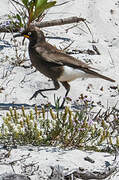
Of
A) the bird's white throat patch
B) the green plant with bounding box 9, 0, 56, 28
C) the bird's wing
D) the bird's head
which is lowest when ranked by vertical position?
the bird's white throat patch

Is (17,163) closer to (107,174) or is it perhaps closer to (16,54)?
(107,174)

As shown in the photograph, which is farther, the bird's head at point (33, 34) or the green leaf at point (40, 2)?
the green leaf at point (40, 2)

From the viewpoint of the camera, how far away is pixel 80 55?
23.4 feet

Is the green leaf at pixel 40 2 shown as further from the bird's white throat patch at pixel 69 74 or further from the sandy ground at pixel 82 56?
the bird's white throat patch at pixel 69 74

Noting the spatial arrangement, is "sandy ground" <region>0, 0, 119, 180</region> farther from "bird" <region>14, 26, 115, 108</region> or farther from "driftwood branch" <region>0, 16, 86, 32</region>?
"bird" <region>14, 26, 115, 108</region>

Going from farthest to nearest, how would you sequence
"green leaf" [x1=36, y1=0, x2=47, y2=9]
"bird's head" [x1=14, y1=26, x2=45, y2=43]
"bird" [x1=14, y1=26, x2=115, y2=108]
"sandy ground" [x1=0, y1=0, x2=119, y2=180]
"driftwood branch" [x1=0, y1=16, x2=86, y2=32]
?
1. "driftwood branch" [x1=0, y1=16, x2=86, y2=32]
2. "green leaf" [x1=36, y1=0, x2=47, y2=9]
3. "bird's head" [x1=14, y1=26, x2=45, y2=43]
4. "sandy ground" [x1=0, y1=0, x2=119, y2=180]
5. "bird" [x1=14, y1=26, x2=115, y2=108]

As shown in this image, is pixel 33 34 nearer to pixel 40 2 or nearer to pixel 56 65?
pixel 56 65

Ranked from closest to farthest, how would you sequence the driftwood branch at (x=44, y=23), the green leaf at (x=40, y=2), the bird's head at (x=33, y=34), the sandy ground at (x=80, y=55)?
1. the sandy ground at (x=80, y=55)
2. the bird's head at (x=33, y=34)
3. the green leaf at (x=40, y=2)
4. the driftwood branch at (x=44, y=23)

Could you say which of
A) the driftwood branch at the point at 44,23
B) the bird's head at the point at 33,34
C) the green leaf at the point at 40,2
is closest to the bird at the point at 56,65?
the bird's head at the point at 33,34

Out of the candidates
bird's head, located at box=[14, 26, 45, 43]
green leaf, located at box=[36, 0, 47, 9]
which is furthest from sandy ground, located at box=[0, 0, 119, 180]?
green leaf, located at box=[36, 0, 47, 9]

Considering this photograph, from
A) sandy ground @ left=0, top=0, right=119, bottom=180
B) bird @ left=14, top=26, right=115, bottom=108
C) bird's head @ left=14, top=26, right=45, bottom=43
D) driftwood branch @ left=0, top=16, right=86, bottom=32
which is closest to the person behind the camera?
bird @ left=14, top=26, right=115, bottom=108

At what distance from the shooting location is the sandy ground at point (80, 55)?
19.8ft

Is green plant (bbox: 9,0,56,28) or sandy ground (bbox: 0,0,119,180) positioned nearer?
sandy ground (bbox: 0,0,119,180)

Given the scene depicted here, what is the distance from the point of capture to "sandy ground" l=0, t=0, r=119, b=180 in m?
6.02
